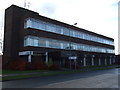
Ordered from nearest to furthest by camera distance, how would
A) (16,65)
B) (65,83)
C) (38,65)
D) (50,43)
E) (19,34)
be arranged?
(65,83) → (16,65) → (38,65) → (19,34) → (50,43)

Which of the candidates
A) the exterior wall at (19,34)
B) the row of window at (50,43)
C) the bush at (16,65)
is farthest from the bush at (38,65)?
the row of window at (50,43)

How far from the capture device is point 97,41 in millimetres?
63656

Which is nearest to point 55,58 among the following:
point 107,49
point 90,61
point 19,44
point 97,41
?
point 19,44

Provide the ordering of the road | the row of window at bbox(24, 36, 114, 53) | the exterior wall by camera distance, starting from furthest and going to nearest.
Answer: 1. the exterior wall
2. the row of window at bbox(24, 36, 114, 53)
3. the road

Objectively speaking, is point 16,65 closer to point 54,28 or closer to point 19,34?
point 19,34

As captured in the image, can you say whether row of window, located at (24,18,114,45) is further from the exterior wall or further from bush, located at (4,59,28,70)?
bush, located at (4,59,28,70)

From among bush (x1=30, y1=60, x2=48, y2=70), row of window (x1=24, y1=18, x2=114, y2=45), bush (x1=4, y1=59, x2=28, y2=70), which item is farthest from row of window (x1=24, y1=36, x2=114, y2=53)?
bush (x1=4, y1=59, x2=28, y2=70)

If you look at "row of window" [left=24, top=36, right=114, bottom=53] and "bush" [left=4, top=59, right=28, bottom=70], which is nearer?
"bush" [left=4, top=59, right=28, bottom=70]

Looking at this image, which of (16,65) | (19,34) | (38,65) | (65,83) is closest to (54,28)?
(19,34)

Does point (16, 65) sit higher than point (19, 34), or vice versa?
point (19, 34)

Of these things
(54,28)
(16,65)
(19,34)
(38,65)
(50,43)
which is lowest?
(38,65)

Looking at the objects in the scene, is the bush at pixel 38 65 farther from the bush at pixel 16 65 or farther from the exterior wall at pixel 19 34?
the exterior wall at pixel 19 34

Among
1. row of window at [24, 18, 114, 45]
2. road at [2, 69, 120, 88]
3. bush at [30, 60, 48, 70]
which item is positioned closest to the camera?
road at [2, 69, 120, 88]

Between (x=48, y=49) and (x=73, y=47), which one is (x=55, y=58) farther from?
(x=73, y=47)
